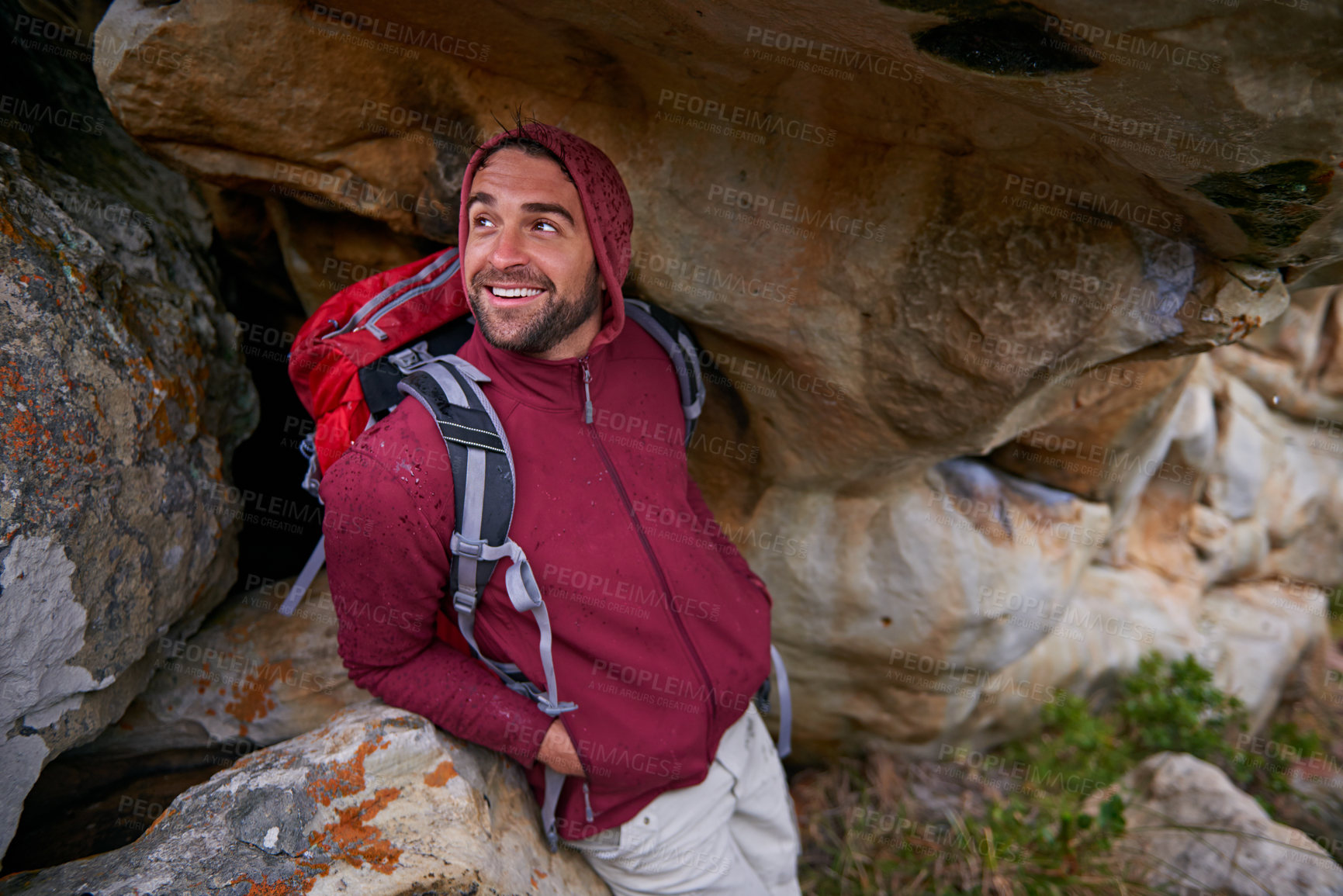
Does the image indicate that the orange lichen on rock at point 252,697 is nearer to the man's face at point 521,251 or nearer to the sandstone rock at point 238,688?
the sandstone rock at point 238,688

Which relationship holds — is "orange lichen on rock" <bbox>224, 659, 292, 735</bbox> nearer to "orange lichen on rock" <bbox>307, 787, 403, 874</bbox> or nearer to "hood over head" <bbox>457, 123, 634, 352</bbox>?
"orange lichen on rock" <bbox>307, 787, 403, 874</bbox>

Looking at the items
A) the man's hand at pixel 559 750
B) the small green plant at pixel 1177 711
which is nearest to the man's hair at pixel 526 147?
the man's hand at pixel 559 750

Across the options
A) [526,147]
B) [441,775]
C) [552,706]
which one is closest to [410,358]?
[526,147]

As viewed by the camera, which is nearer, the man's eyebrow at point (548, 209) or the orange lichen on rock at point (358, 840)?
the orange lichen on rock at point (358, 840)

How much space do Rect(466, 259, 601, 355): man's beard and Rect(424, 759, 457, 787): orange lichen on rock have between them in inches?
44.5

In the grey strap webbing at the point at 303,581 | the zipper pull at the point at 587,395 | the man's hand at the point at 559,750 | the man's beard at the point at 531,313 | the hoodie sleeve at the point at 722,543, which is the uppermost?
the man's beard at the point at 531,313

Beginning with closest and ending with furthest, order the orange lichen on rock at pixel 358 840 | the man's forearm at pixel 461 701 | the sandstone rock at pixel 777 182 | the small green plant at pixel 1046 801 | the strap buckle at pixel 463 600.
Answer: the orange lichen on rock at pixel 358 840 < the strap buckle at pixel 463 600 < the man's forearm at pixel 461 701 < the sandstone rock at pixel 777 182 < the small green plant at pixel 1046 801

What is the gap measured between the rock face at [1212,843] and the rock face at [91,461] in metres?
3.96

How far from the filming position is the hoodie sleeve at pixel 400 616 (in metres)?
1.94

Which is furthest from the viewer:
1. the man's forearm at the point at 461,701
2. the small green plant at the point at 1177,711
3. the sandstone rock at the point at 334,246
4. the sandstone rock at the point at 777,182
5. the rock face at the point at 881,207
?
the small green plant at the point at 1177,711

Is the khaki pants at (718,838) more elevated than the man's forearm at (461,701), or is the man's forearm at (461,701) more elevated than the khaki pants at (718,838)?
the man's forearm at (461,701)

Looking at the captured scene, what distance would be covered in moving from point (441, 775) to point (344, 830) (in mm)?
258

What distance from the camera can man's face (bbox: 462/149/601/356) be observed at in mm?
2107

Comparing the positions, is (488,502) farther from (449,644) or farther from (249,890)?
(249,890)
